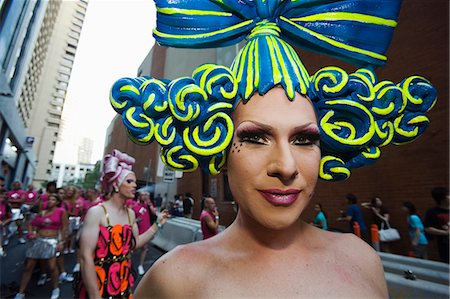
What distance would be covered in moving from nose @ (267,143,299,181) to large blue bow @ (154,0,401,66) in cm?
61

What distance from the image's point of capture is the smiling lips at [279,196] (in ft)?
3.07

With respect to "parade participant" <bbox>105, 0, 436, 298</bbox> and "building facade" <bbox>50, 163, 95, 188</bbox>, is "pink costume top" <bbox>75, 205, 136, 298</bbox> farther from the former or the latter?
"building facade" <bbox>50, 163, 95, 188</bbox>

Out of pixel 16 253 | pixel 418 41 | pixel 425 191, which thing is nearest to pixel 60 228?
pixel 16 253

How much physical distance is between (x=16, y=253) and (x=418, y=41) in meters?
11.6

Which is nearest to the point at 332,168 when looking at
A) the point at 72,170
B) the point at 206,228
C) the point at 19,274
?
the point at 206,228

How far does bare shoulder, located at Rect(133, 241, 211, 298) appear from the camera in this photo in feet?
3.08

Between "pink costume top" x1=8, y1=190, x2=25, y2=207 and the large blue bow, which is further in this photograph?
"pink costume top" x1=8, y1=190, x2=25, y2=207

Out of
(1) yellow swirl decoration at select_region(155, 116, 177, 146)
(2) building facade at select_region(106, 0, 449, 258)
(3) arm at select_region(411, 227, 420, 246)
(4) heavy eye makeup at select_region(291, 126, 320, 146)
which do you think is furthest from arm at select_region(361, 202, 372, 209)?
(1) yellow swirl decoration at select_region(155, 116, 177, 146)

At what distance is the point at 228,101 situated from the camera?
1079mm

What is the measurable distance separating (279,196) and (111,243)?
1.83 meters

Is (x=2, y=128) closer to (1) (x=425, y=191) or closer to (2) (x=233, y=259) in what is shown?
(2) (x=233, y=259)

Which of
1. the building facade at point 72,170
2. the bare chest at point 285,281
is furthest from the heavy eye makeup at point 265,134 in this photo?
the building facade at point 72,170

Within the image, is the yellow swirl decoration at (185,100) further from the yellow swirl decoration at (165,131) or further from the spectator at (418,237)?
the spectator at (418,237)

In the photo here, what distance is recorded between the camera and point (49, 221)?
4684mm
